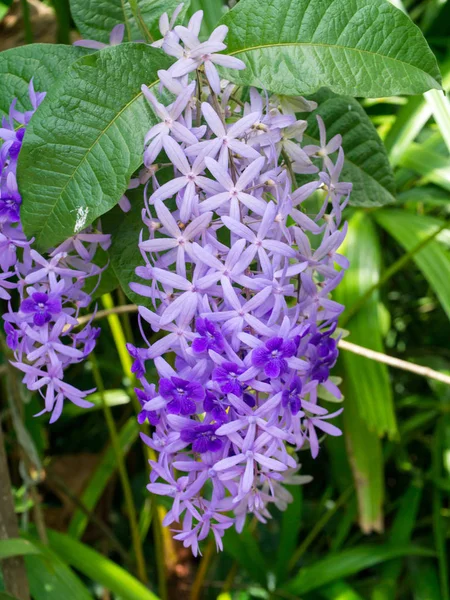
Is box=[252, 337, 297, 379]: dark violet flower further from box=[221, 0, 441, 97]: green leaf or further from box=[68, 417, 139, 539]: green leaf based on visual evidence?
box=[68, 417, 139, 539]: green leaf

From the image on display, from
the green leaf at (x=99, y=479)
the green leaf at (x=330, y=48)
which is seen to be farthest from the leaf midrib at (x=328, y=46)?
the green leaf at (x=99, y=479)

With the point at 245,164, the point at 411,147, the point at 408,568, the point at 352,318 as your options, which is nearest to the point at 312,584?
the point at 408,568

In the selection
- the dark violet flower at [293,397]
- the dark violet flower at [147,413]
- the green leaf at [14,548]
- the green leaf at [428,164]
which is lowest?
the green leaf at [14,548]

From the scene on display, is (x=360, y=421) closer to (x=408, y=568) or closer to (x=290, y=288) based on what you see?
(x=408, y=568)

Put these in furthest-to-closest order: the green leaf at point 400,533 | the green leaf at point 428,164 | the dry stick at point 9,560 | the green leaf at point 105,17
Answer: the green leaf at point 400,533
the green leaf at point 428,164
the dry stick at point 9,560
the green leaf at point 105,17

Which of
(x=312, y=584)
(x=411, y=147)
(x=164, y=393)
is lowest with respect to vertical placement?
(x=312, y=584)

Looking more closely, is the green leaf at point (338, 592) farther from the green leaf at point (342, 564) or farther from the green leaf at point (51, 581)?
the green leaf at point (51, 581)
